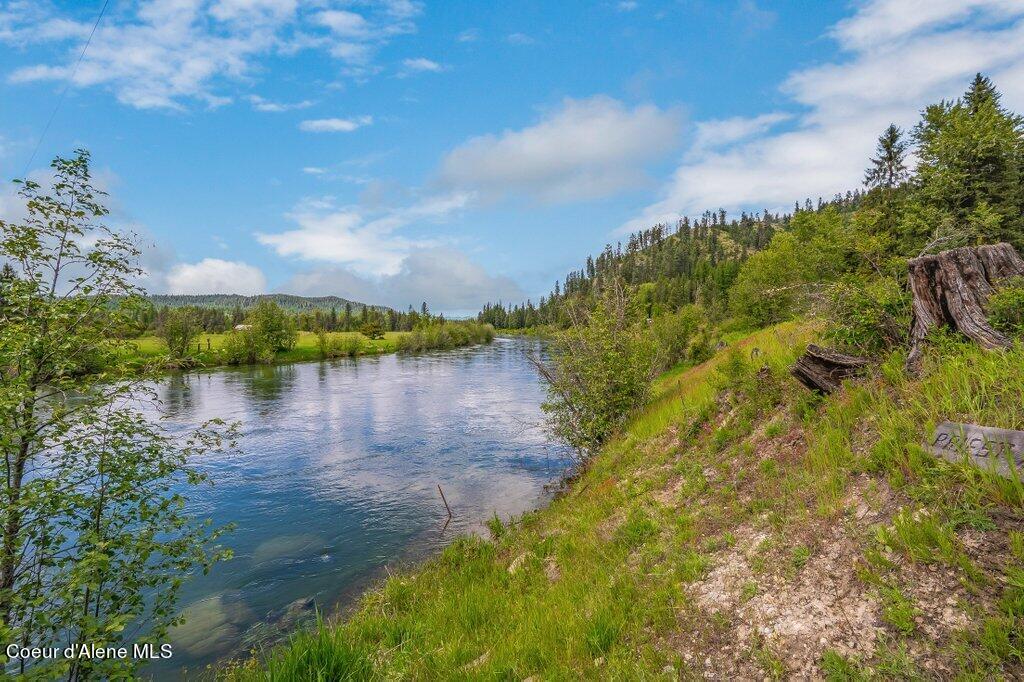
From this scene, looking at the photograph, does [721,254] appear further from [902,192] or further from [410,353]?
[902,192]

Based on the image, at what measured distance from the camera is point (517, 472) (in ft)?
73.8

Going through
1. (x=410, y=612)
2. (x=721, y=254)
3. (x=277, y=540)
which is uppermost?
(x=721, y=254)

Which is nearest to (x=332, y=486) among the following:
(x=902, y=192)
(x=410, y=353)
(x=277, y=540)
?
(x=277, y=540)

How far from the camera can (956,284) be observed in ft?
25.0

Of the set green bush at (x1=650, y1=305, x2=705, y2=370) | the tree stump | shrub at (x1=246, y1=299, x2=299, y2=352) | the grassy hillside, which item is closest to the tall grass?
shrub at (x1=246, y1=299, x2=299, y2=352)

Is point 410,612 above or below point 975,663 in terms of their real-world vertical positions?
below

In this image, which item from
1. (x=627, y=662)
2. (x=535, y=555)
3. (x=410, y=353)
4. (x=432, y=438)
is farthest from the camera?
(x=410, y=353)

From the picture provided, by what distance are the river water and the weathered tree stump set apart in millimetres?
11780

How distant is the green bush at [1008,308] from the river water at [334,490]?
14460 mm

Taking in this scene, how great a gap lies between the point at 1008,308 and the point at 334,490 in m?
23.3

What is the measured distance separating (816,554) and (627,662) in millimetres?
2800

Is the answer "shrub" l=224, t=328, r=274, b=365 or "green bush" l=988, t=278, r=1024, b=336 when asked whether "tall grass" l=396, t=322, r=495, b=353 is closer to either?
"shrub" l=224, t=328, r=274, b=365

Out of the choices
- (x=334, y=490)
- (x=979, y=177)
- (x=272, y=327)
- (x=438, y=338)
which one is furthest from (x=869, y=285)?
(x=438, y=338)

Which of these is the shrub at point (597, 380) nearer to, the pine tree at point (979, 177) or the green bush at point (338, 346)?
the pine tree at point (979, 177)
